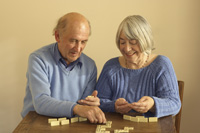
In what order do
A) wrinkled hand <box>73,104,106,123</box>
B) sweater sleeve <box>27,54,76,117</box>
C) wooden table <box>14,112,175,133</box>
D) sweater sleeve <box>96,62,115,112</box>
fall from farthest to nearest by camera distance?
sweater sleeve <box>96,62,115,112</box>
sweater sleeve <box>27,54,76,117</box>
wrinkled hand <box>73,104,106,123</box>
wooden table <box>14,112,175,133</box>

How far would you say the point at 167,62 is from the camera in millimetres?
2277

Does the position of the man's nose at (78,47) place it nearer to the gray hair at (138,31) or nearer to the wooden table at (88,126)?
the gray hair at (138,31)

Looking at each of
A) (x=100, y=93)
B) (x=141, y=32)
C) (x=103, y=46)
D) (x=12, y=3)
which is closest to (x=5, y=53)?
(x=12, y=3)

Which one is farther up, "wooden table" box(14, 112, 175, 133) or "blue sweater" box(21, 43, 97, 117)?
"blue sweater" box(21, 43, 97, 117)

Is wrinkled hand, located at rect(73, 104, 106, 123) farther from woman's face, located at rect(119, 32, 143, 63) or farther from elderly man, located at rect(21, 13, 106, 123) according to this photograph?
woman's face, located at rect(119, 32, 143, 63)

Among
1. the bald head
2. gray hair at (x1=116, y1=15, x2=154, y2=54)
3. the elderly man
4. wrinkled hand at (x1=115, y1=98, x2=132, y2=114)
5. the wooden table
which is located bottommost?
the wooden table

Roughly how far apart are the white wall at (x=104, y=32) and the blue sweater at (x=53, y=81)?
2.14 feet

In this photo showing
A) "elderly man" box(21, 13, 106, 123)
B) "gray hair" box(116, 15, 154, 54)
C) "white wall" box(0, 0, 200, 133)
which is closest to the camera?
"elderly man" box(21, 13, 106, 123)

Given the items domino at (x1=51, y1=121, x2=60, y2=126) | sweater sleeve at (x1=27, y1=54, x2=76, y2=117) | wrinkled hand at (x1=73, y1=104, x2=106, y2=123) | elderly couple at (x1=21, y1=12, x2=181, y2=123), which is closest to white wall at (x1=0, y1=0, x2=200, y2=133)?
elderly couple at (x1=21, y1=12, x2=181, y2=123)

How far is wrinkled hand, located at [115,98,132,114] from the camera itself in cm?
199

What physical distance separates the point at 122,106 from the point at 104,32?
1.15 m

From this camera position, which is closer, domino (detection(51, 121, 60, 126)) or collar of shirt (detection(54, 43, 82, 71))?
domino (detection(51, 121, 60, 126))

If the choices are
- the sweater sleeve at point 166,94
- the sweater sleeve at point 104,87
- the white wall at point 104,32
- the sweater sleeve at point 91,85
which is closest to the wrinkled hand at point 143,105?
the sweater sleeve at point 166,94

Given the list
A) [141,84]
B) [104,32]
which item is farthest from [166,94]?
[104,32]
